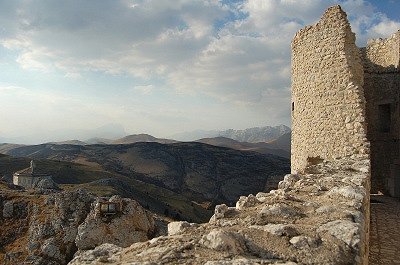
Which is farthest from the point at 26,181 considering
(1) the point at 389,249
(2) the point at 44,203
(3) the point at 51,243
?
(1) the point at 389,249

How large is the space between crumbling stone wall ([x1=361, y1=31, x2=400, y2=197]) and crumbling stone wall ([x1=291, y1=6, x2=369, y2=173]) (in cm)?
487

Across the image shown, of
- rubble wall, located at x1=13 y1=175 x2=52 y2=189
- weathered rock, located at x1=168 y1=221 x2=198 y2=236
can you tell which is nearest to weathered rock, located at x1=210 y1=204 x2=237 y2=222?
weathered rock, located at x1=168 y1=221 x2=198 y2=236

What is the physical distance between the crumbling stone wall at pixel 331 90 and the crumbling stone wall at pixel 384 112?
16.0ft

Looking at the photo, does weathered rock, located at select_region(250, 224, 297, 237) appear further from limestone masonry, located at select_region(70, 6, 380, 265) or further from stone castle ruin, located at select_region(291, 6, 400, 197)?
stone castle ruin, located at select_region(291, 6, 400, 197)

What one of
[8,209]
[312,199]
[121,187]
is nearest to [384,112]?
[312,199]

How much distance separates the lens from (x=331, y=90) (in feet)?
44.7

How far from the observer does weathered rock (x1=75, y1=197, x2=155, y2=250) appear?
1878cm

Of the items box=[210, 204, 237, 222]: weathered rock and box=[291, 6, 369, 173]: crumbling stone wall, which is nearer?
box=[210, 204, 237, 222]: weathered rock

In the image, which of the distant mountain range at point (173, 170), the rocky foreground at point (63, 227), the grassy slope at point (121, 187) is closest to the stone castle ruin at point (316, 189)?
the rocky foreground at point (63, 227)

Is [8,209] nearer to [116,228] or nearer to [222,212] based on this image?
[116,228]

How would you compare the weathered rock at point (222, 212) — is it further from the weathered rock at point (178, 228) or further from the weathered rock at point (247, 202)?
the weathered rock at point (178, 228)

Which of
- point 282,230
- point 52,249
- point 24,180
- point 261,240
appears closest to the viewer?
point 261,240

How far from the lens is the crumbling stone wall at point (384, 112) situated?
17.2m

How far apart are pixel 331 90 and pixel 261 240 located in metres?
10.8
